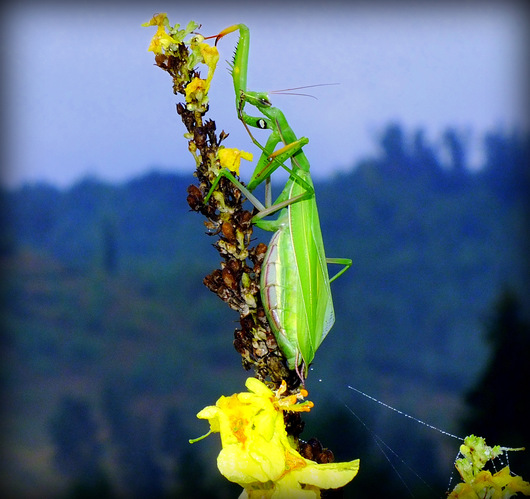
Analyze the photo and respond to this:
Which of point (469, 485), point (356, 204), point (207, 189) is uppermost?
point (207, 189)

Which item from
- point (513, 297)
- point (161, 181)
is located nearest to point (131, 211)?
point (161, 181)

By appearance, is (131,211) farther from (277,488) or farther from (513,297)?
(277,488)

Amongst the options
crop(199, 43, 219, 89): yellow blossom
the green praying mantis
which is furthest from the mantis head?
crop(199, 43, 219, 89): yellow blossom

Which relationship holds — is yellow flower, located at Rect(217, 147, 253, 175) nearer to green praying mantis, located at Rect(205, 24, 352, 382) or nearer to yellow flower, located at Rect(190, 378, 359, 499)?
green praying mantis, located at Rect(205, 24, 352, 382)

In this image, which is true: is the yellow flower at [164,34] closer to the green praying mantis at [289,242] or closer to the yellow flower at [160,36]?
the yellow flower at [160,36]

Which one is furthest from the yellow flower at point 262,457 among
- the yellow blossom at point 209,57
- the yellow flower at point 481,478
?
the yellow blossom at point 209,57

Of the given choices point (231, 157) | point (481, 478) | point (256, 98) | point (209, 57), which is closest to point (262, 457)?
point (481, 478)

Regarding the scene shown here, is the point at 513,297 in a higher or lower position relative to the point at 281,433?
lower
